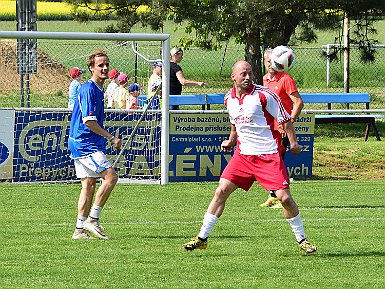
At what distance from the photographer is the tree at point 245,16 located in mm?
23266

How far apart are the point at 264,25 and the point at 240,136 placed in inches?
556

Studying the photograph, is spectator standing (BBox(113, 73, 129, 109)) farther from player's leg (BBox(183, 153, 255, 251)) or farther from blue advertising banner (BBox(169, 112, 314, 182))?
player's leg (BBox(183, 153, 255, 251))

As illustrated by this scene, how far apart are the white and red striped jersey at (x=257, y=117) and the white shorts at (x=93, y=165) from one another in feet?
5.46

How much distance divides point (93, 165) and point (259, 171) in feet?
6.28

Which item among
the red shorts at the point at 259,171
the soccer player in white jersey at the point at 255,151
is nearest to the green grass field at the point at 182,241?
the soccer player in white jersey at the point at 255,151

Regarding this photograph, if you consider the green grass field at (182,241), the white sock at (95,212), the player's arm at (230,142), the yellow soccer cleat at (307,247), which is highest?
the player's arm at (230,142)

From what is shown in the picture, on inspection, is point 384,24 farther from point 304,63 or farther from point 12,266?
point 12,266

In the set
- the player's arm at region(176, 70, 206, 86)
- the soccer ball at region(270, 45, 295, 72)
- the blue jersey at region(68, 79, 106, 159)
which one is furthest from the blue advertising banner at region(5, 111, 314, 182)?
the blue jersey at region(68, 79, 106, 159)

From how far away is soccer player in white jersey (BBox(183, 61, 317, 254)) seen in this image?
9.98m

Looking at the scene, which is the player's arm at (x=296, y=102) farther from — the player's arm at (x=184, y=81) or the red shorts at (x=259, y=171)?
the player's arm at (x=184, y=81)

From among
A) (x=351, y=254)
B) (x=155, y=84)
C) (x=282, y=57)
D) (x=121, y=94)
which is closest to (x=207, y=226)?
(x=351, y=254)

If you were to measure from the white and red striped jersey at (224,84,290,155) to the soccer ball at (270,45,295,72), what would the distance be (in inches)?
106

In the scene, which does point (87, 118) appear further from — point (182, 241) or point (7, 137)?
point (7, 137)

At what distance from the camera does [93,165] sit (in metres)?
11.1
